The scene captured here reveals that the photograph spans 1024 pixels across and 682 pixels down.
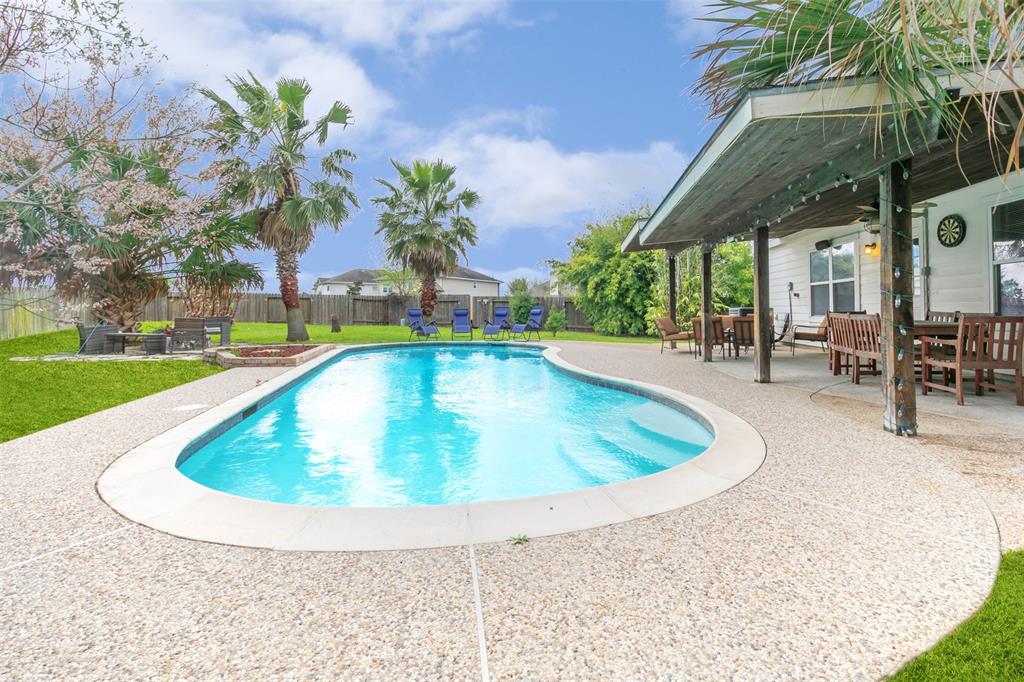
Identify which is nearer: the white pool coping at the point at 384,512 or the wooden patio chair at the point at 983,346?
the white pool coping at the point at 384,512

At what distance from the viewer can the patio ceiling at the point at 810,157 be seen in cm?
350

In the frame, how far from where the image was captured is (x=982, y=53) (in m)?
3.38

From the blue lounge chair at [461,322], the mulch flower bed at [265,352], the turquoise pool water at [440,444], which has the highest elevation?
the blue lounge chair at [461,322]

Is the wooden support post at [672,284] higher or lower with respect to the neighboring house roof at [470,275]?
lower

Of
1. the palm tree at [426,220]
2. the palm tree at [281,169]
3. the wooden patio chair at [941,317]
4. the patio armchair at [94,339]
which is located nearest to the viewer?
the wooden patio chair at [941,317]

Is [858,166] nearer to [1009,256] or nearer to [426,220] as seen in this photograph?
[1009,256]

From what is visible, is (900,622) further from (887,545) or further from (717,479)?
(717,479)

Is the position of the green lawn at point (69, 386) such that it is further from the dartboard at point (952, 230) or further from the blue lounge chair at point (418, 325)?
the dartboard at point (952, 230)

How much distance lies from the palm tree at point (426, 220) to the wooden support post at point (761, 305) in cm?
1316

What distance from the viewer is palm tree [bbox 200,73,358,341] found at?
1494 centimetres

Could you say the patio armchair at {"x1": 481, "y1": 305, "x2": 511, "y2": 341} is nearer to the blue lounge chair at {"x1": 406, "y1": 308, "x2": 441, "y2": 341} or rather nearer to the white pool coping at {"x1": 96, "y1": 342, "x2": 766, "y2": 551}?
the blue lounge chair at {"x1": 406, "y1": 308, "x2": 441, "y2": 341}

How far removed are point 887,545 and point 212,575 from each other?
2953 millimetres

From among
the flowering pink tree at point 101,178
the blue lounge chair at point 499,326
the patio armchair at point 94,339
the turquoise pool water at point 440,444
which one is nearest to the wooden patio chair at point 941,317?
the turquoise pool water at point 440,444

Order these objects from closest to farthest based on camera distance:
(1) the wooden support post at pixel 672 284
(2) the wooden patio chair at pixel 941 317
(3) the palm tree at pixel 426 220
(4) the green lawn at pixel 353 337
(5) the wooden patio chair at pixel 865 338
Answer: (5) the wooden patio chair at pixel 865 338
(2) the wooden patio chair at pixel 941 317
(1) the wooden support post at pixel 672 284
(4) the green lawn at pixel 353 337
(3) the palm tree at pixel 426 220
